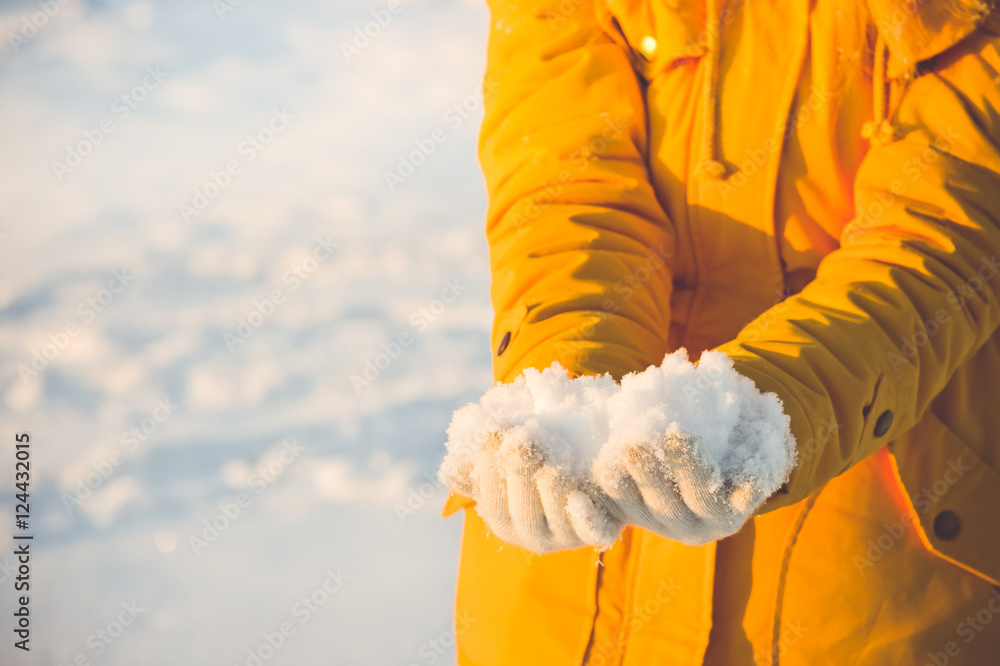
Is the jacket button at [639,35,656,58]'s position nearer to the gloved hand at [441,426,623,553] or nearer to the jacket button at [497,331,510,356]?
the jacket button at [497,331,510,356]

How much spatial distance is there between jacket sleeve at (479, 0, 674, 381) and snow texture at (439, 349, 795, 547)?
272 millimetres

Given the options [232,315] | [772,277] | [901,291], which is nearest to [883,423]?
[901,291]

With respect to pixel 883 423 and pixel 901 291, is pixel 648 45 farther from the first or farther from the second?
pixel 883 423

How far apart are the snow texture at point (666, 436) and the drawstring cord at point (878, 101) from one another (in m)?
0.53

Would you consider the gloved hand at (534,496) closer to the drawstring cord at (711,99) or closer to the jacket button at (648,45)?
the drawstring cord at (711,99)

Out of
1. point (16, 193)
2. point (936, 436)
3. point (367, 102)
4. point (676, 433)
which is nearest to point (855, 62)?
point (936, 436)

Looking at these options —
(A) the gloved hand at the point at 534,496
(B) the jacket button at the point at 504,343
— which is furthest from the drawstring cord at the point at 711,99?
(A) the gloved hand at the point at 534,496

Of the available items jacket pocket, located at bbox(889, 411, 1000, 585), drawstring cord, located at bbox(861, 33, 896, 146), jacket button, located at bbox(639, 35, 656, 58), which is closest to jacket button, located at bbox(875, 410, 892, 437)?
jacket pocket, located at bbox(889, 411, 1000, 585)

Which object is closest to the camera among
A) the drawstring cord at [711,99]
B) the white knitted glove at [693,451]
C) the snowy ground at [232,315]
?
the white knitted glove at [693,451]

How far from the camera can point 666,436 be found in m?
0.69

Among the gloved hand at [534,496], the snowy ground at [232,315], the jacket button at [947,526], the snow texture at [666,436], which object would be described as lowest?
the snowy ground at [232,315]

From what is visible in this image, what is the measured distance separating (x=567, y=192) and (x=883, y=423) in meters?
0.53

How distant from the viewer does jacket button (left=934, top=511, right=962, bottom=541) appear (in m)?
1.08

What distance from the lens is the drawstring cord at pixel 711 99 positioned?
1175 millimetres
